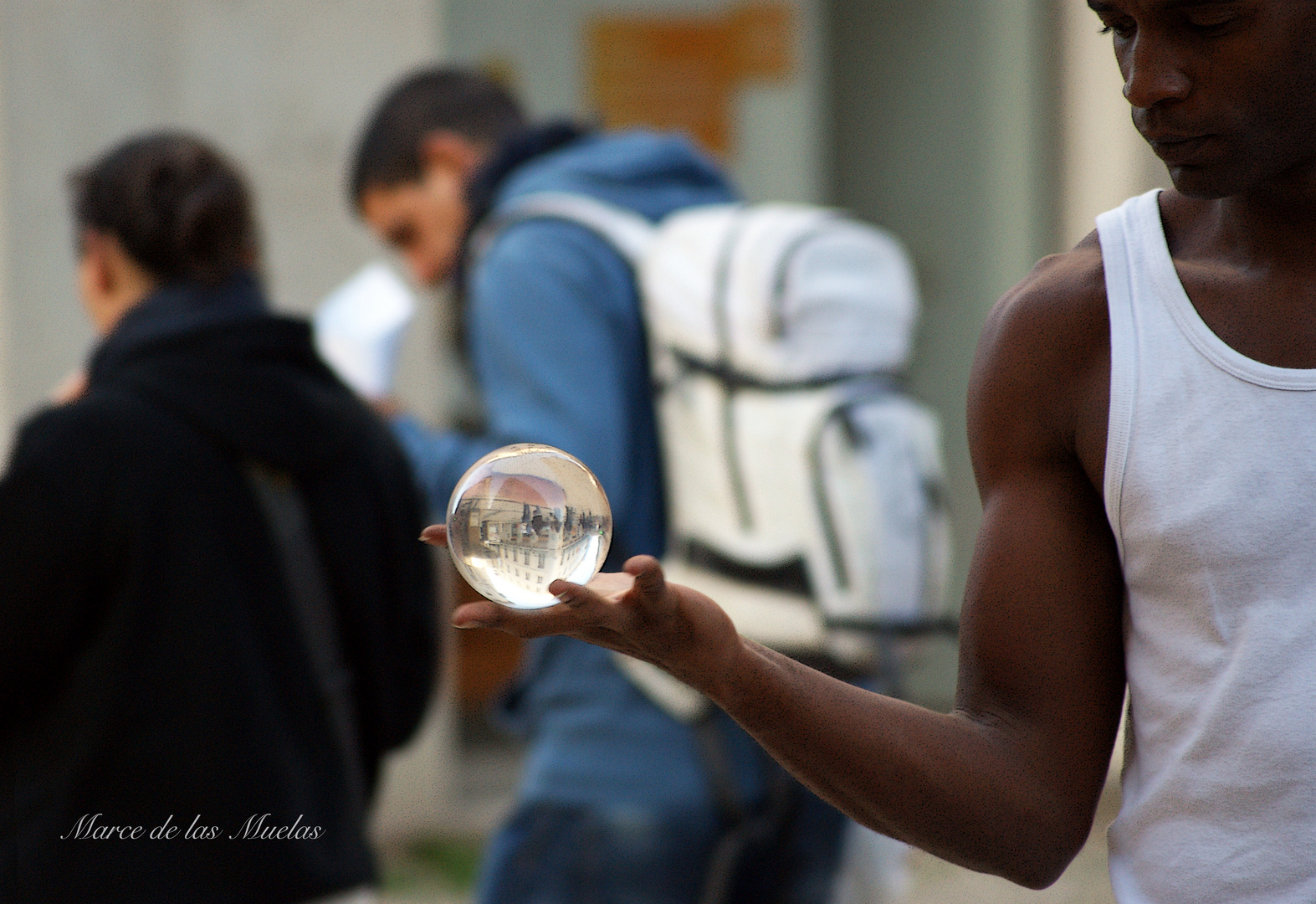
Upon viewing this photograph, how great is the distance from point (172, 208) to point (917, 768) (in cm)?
198

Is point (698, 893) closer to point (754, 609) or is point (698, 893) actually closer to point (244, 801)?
point (754, 609)

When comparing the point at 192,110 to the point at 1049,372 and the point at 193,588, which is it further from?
the point at 1049,372

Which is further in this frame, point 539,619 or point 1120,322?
point 1120,322

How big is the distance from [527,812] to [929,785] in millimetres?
1612

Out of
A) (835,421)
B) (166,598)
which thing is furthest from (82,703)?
(835,421)

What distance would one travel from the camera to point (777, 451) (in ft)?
9.43

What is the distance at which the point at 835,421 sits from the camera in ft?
9.56

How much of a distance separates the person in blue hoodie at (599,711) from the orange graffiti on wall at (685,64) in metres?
3.62

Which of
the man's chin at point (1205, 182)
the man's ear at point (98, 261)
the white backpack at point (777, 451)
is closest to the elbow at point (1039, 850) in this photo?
the man's chin at point (1205, 182)

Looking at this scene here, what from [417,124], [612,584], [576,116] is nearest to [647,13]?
[576,116]

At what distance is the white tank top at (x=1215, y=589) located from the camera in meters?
1.32

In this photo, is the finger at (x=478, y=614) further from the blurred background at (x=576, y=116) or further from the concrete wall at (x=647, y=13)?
the concrete wall at (x=647, y=13)

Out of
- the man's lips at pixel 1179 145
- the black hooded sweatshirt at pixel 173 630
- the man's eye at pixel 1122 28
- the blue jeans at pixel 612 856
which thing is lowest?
the blue jeans at pixel 612 856

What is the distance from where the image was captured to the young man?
4.25 ft
